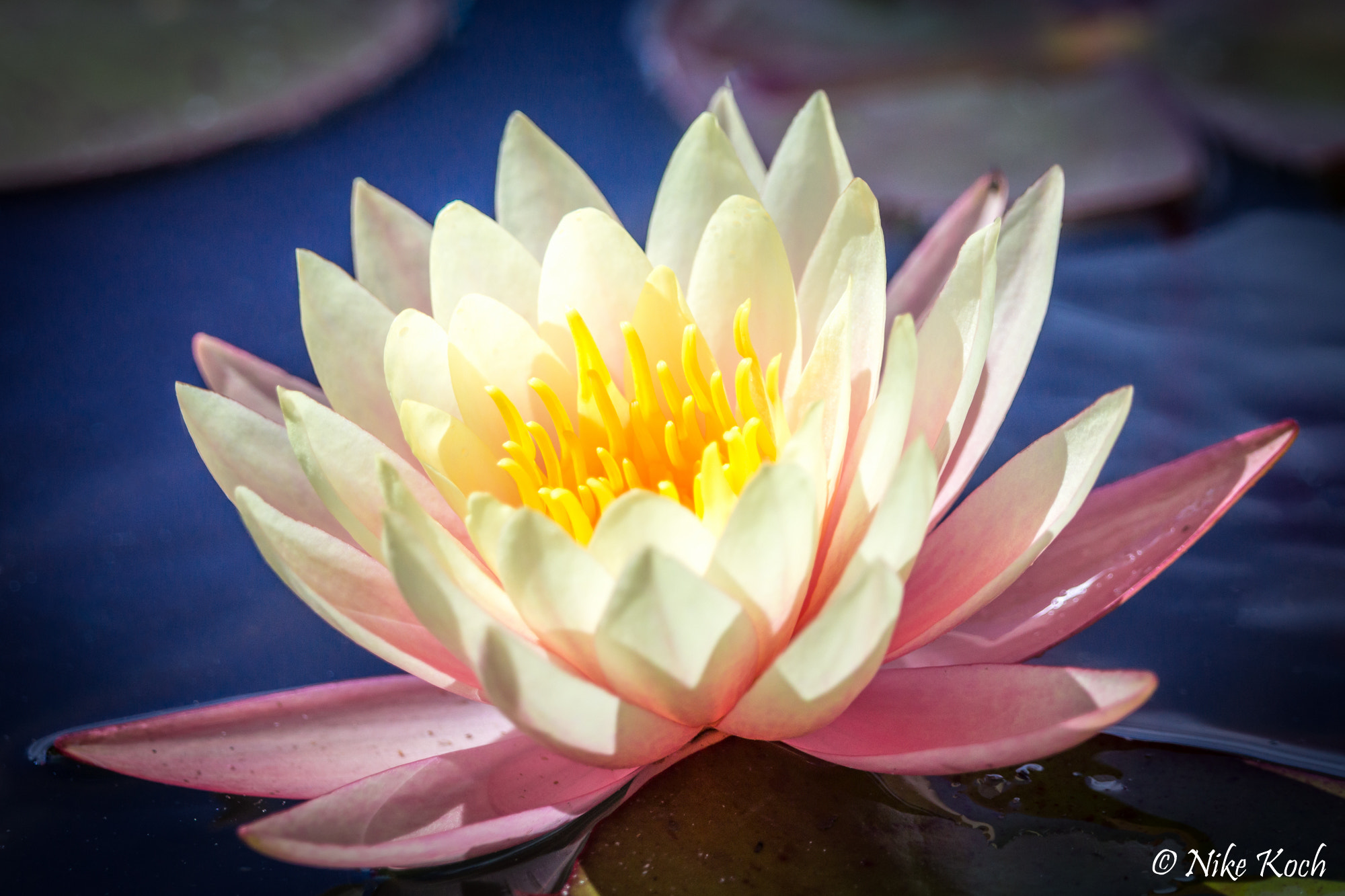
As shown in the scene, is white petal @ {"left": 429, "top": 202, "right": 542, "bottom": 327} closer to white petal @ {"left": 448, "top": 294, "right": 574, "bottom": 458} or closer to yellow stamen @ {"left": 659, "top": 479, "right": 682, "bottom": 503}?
white petal @ {"left": 448, "top": 294, "right": 574, "bottom": 458}

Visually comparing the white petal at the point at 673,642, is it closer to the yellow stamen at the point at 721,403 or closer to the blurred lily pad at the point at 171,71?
the yellow stamen at the point at 721,403

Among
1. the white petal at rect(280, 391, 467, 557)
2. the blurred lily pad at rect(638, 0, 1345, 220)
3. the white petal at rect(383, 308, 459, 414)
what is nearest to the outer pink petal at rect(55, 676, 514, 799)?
the white petal at rect(280, 391, 467, 557)

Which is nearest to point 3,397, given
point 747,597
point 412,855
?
point 412,855

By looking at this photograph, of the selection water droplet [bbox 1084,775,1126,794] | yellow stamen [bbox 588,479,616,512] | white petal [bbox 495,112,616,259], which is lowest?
water droplet [bbox 1084,775,1126,794]

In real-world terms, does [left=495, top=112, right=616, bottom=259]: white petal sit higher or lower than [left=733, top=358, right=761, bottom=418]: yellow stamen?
higher

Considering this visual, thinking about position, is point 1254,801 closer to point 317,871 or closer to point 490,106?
point 317,871

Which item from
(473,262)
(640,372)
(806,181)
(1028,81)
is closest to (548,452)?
(640,372)

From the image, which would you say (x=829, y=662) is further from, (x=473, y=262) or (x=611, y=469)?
(x=473, y=262)
